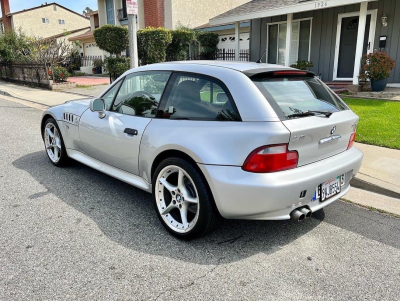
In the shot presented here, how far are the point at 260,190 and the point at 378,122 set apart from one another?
5628 millimetres

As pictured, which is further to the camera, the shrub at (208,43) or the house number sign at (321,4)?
the shrub at (208,43)

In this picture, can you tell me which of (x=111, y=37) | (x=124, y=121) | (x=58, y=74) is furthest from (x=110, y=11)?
(x=124, y=121)

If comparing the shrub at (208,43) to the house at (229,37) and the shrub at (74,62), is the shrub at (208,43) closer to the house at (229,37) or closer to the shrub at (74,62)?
the house at (229,37)

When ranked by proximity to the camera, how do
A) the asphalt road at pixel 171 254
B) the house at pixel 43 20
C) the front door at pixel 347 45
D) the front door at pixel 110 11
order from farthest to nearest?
the house at pixel 43 20, the front door at pixel 110 11, the front door at pixel 347 45, the asphalt road at pixel 171 254

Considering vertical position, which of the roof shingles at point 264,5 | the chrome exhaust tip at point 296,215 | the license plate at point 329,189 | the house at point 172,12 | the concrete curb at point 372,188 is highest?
the house at point 172,12

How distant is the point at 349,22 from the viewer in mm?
12570

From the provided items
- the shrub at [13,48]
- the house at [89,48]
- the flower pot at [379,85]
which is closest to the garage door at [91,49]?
the house at [89,48]

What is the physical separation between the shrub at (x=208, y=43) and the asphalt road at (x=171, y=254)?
15.8m

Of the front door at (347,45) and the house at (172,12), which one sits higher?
the house at (172,12)

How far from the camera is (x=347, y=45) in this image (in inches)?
505

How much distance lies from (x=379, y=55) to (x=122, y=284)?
1047cm

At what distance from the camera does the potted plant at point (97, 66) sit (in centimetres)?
2763

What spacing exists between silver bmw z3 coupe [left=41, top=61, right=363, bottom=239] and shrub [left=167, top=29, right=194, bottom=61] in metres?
11.6

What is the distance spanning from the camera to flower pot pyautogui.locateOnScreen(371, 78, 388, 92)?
407 inches
